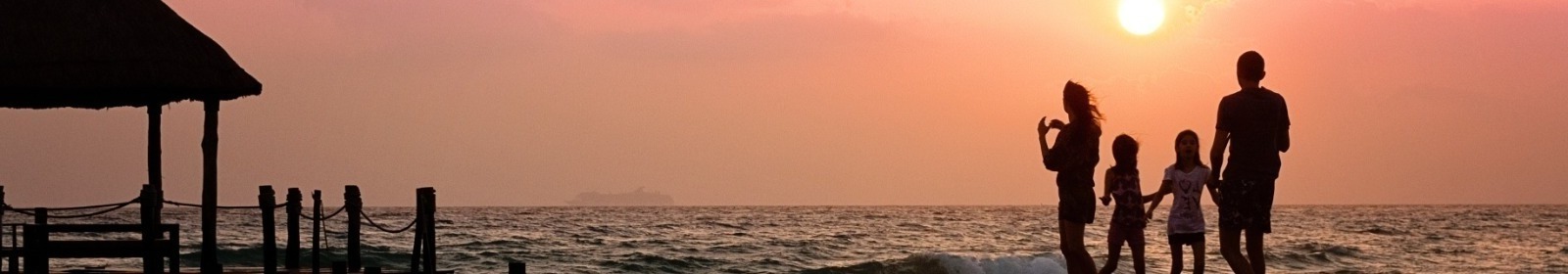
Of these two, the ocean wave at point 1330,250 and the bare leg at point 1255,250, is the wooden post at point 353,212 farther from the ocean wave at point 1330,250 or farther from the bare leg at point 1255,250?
the ocean wave at point 1330,250

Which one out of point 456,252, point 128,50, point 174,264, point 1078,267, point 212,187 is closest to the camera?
point 1078,267

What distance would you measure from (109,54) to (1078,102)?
32.7 ft

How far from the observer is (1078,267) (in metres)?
11.3

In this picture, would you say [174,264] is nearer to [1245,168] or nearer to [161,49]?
[161,49]

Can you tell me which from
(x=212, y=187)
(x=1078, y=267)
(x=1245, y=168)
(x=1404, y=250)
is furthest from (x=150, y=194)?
(x=1404, y=250)

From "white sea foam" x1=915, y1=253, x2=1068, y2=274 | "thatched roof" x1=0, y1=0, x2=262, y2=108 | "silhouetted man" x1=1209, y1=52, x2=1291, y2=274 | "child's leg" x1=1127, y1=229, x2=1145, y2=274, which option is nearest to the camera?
"silhouetted man" x1=1209, y1=52, x2=1291, y2=274

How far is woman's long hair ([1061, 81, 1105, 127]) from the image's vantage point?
10.9 m

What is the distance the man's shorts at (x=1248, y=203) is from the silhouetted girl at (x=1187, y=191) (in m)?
1.47

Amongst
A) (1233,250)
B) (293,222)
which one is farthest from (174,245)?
(1233,250)

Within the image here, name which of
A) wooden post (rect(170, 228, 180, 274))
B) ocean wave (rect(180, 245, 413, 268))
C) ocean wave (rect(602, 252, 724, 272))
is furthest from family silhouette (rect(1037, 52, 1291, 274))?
ocean wave (rect(180, 245, 413, 268))

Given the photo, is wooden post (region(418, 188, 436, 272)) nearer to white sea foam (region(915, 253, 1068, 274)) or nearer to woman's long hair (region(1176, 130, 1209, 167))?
woman's long hair (region(1176, 130, 1209, 167))

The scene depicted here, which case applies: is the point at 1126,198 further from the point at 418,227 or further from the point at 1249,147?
the point at 418,227

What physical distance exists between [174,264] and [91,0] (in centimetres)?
336

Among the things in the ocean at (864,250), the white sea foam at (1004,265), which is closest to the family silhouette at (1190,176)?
the ocean at (864,250)
